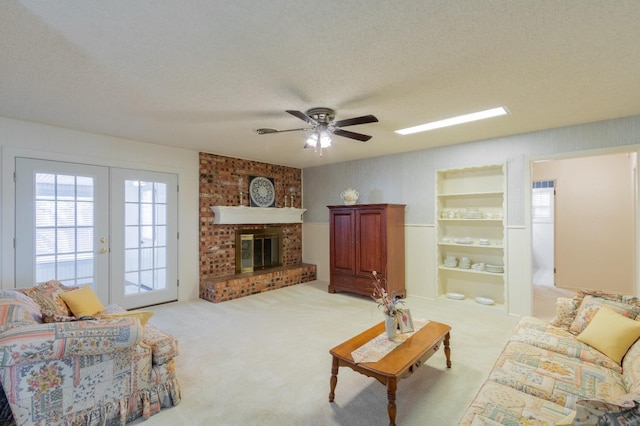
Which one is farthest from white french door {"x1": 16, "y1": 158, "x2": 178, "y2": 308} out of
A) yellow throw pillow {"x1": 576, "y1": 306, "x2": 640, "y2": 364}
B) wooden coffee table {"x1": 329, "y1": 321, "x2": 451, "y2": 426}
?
yellow throw pillow {"x1": 576, "y1": 306, "x2": 640, "y2": 364}

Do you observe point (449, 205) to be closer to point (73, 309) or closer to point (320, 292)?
point (320, 292)

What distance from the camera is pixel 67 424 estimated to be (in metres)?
1.84

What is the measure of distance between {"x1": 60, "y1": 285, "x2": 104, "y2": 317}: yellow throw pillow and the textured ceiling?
1.85 metres

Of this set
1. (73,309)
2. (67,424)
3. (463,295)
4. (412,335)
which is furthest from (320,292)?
(67,424)

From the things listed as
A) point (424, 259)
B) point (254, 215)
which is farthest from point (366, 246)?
point (254, 215)

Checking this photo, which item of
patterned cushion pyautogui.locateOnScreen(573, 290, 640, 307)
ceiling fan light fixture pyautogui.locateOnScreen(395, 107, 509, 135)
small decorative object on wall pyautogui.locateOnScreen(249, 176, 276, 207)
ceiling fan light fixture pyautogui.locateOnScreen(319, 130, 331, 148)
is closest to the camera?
patterned cushion pyautogui.locateOnScreen(573, 290, 640, 307)

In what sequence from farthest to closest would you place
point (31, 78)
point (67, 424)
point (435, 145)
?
point (435, 145) < point (31, 78) < point (67, 424)

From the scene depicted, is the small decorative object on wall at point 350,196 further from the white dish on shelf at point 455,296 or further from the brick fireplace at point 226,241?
the white dish on shelf at point 455,296

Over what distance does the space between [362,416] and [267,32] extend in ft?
8.44

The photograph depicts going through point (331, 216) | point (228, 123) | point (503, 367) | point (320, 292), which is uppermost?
point (228, 123)

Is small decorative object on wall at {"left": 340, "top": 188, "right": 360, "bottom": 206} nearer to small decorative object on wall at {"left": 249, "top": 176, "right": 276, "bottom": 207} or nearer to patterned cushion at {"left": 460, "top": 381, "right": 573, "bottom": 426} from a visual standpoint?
small decorative object on wall at {"left": 249, "top": 176, "right": 276, "bottom": 207}

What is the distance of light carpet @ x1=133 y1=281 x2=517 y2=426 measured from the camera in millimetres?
2148

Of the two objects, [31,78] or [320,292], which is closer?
[31,78]

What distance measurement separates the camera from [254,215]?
19.1ft
